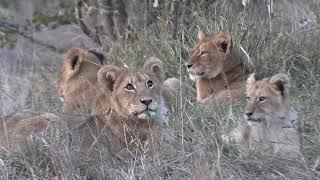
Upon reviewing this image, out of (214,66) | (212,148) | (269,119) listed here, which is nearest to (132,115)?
(212,148)

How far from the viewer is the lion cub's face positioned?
6.88 meters

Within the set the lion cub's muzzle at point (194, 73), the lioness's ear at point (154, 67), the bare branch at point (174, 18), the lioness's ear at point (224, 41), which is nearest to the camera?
the lioness's ear at point (154, 67)

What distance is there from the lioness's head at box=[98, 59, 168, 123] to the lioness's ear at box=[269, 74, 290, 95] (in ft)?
2.67

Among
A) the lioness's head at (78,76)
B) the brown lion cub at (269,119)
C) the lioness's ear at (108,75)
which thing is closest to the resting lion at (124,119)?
the lioness's ear at (108,75)

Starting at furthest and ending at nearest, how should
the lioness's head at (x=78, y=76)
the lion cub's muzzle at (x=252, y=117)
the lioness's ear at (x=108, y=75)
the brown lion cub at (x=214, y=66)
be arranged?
1. the brown lion cub at (x=214, y=66)
2. the lioness's head at (x=78, y=76)
3. the lioness's ear at (x=108, y=75)
4. the lion cub's muzzle at (x=252, y=117)

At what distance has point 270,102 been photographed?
6.96m

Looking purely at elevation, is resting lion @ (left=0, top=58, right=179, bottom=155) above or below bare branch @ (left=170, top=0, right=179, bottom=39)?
below

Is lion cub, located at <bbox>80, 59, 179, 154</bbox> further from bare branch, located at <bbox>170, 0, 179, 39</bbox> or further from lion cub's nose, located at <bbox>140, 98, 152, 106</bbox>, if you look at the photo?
bare branch, located at <bbox>170, 0, 179, 39</bbox>

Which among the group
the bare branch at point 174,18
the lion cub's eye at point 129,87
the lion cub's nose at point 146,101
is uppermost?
the bare branch at point 174,18

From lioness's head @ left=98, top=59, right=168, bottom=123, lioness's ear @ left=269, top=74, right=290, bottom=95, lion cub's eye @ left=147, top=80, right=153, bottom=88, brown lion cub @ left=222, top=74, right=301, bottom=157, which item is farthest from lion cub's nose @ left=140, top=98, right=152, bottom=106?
lioness's ear @ left=269, top=74, right=290, bottom=95

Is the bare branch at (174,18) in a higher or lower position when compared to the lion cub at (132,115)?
higher

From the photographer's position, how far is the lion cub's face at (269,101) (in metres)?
6.88

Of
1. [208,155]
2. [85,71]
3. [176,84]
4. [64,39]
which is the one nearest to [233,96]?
[176,84]

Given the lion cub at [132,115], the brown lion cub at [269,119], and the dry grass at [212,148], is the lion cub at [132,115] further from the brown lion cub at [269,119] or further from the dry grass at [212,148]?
the brown lion cub at [269,119]
